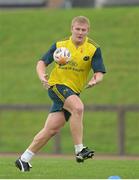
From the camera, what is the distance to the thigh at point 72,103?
11008 millimetres

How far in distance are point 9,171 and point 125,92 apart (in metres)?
15.7

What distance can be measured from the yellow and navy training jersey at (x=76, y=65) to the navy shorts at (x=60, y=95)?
0.07m

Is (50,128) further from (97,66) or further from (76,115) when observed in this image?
(97,66)

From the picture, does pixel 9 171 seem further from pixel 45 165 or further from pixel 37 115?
pixel 37 115

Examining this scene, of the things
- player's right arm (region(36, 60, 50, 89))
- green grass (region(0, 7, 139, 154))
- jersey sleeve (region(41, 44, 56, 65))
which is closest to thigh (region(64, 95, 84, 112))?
player's right arm (region(36, 60, 50, 89))

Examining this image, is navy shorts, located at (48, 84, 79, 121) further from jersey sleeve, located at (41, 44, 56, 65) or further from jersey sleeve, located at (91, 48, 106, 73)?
jersey sleeve, located at (91, 48, 106, 73)

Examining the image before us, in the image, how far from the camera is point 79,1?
4375cm

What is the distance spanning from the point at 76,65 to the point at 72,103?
60 centimetres

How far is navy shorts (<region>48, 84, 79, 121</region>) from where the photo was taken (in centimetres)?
1124

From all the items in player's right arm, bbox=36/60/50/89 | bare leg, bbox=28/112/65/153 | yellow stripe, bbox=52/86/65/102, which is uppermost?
player's right arm, bbox=36/60/50/89

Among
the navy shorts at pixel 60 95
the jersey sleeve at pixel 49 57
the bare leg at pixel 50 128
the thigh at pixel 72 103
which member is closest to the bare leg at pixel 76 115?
the thigh at pixel 72 103

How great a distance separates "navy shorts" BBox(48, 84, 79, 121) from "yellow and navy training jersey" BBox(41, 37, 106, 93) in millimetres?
69

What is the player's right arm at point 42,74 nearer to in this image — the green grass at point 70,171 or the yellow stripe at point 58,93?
the yellow stripe at point 58,93

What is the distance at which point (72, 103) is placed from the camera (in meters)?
11.0
